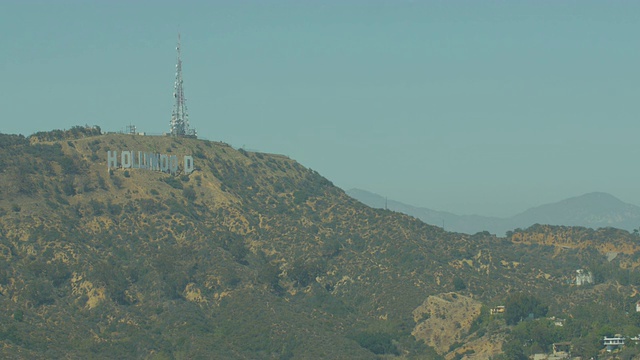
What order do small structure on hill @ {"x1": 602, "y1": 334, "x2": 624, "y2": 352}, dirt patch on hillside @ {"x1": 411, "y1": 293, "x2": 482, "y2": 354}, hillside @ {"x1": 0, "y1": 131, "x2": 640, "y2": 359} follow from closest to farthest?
1. small structure on hill @ {"x1": 602, "y1": 334, "x2": 624, "y2": 352}
2. hillside @ {"x1": 0, "y1": 131, "x2": 640, "y2": 359}
3. dirt patch on hillside @ {"x1": 411, "y1": 293, "x2": 482, "y2": 354}

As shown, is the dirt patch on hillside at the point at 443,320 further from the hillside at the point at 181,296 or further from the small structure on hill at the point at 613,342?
the small structure on hill at the point at 613,342

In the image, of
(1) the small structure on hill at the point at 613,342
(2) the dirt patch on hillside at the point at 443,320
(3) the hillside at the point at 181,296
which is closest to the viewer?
(1) the small structure on hill at the point at 613,342

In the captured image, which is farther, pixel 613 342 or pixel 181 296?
pixel 181 296

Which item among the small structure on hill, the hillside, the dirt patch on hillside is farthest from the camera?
the dirt patch on hillside

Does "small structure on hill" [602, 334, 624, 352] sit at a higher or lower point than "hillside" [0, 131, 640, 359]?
lower

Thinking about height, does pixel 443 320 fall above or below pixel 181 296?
below

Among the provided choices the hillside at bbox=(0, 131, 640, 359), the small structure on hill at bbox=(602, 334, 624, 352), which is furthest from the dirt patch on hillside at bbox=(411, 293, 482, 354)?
the small structure on hill at bbox=(602, 334, 624, 352)

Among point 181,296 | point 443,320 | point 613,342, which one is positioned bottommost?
point 613,342

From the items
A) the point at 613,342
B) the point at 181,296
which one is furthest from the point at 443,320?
the point at 181,296

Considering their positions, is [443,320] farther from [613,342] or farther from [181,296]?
[181,296]

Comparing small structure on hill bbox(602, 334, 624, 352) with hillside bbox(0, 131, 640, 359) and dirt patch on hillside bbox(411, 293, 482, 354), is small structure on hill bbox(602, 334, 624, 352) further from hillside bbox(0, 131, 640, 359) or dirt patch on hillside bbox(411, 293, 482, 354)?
dirt patch on hillside bbox(411, 293, 482, 354)

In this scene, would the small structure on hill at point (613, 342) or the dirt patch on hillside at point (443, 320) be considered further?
the dirt patch on hillside at point (443, 320)

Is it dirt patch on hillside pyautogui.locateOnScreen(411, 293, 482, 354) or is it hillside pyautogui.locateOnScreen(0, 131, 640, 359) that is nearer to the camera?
hillside pyautogui.locateOnScreen(0, 131, 640, 359)

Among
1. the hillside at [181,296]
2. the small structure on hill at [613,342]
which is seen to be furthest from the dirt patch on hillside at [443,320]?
the small structure on hill at [613,342]
